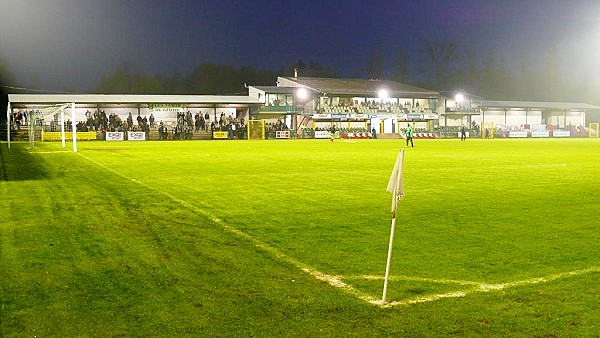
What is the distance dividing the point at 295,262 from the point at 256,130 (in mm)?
60873

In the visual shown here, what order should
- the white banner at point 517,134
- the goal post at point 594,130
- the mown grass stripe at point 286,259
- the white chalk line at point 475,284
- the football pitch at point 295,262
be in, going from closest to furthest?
1. the football pitch at point 295,262
2. the white chalk line at point 475,284
3. the mown grass stripe at point 286,259
4. the white banner at point 517,134
5. the goal post at point 594,130

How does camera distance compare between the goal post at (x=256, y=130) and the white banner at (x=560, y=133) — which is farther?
the white banner at (x=560, y=133)

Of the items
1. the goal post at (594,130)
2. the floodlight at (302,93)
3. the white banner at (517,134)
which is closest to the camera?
the floodlight at (302,93)

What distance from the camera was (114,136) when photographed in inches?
2340

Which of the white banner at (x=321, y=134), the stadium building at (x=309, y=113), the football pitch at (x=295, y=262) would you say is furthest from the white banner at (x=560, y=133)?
the football pitch at (x=295, y=262)

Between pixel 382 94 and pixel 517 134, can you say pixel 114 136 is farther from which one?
pixel 517 134

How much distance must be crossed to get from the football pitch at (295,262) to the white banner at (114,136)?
45773mm

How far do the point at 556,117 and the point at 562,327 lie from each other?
92326 millimetres

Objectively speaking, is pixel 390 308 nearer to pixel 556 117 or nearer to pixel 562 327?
pixel 562 327

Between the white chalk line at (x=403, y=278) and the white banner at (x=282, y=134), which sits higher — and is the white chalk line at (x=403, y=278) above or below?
below

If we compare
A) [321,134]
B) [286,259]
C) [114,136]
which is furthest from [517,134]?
[286,259]

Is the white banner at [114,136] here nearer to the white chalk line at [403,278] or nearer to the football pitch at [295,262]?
the football pitch at [295,262]

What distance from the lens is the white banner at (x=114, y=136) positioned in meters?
59.1

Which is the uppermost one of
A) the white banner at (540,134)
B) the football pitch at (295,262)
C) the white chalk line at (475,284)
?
the white banner at (540,134)
